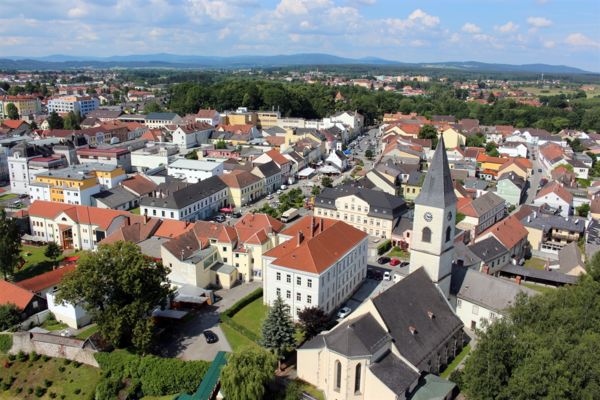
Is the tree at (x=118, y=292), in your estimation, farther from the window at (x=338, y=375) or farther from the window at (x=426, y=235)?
the window at (x=426, y=235)

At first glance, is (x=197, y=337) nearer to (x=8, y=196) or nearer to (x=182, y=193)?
(x=182, y=193)

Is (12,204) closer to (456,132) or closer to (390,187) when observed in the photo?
(390,187)

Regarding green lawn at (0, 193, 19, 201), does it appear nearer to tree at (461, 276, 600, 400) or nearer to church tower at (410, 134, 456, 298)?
church tower at (410, 134, 456, 298)

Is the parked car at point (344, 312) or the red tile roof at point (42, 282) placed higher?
the red tile roof at point (42, 282)

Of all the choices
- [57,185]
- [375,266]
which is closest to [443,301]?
[375,266]

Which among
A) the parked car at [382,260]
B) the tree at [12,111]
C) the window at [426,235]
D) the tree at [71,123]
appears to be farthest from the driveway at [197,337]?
the tree at [12,111]

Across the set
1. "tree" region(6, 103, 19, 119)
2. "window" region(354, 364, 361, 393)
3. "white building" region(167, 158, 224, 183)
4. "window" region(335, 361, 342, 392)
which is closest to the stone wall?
"window" region(335, 361, 342, 392)
